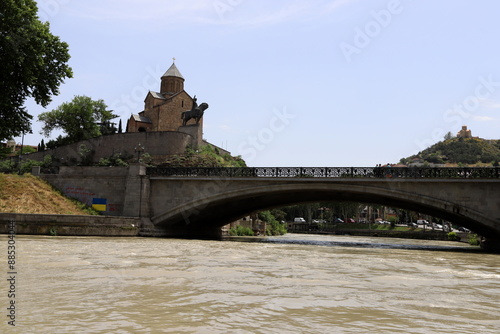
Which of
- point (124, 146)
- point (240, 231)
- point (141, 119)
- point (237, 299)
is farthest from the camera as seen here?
point (141, 119)

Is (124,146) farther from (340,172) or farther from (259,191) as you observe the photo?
(340,172)

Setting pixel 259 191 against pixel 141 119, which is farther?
pixel 141 119

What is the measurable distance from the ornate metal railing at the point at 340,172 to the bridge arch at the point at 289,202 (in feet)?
1.88

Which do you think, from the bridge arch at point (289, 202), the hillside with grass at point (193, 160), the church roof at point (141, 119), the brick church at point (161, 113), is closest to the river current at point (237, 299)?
the bridge arch at point (289, 202)

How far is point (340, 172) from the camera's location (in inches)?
1158

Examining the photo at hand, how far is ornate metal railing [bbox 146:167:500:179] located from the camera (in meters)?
27.0

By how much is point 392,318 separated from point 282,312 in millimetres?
1621

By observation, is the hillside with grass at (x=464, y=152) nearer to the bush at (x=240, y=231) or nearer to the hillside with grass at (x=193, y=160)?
the hillside with grass at (x=193, y=160)

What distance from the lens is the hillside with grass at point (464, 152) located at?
471 ft

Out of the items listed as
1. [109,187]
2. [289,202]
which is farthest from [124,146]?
[289,202]

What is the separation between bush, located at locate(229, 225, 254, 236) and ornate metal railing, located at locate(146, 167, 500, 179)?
44.0ft

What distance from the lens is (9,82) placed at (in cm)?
2689

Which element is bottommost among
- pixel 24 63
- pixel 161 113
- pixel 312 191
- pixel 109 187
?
pixel 312 191

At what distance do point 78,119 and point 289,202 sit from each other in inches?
1799
